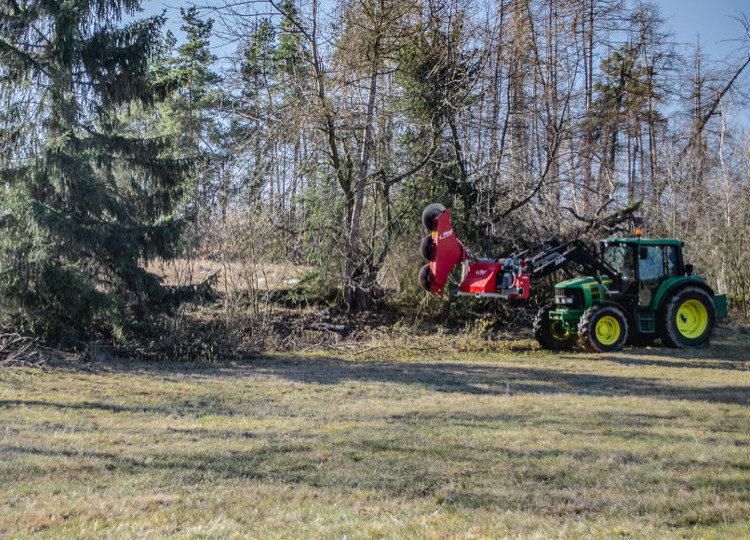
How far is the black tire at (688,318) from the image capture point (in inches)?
535

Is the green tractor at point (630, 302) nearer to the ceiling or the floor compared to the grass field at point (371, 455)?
nearer to the ceiling

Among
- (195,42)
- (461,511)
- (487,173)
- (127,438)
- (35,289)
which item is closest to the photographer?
(461,511)

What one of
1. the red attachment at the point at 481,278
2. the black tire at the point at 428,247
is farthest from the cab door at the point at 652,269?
the black tire at the point at 428,247

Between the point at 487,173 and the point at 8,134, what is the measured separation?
37.1 ft

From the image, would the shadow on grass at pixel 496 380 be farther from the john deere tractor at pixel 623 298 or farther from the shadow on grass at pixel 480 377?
the john deere tractor at pixel 623 298

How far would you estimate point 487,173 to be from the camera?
16.9m

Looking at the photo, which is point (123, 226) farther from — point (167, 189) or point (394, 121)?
point (394, 121)

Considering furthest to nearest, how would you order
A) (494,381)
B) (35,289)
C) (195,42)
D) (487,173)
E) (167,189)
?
(195,42) → (487,173) → (167,189) → (35,289) → (494,381)

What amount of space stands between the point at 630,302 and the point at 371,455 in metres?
10.2

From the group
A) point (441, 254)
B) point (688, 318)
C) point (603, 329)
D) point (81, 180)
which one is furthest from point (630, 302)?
point (81, 180)

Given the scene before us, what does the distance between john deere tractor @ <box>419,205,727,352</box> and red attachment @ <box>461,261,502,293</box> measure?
5.27 feet

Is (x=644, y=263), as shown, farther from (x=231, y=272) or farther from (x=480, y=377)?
(x=231, y=272)

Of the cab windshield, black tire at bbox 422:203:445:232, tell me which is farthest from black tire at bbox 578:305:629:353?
black tire at bbox 422:203:445:232

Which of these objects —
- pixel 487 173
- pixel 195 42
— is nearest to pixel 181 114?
pixel 195 42
